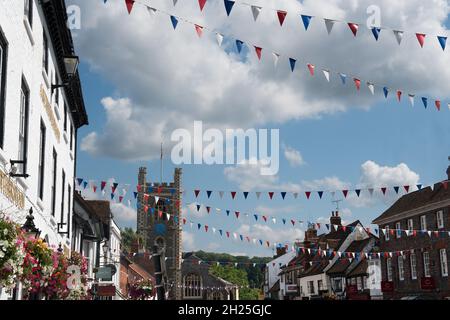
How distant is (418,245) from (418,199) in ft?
11.0

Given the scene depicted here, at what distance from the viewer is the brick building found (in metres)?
39.0

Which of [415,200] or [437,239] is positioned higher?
[415,200]

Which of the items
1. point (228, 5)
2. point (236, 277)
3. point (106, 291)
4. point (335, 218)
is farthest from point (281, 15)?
point (236, 277)

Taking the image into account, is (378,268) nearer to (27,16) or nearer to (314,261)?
(314,261)

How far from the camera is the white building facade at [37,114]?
10.9 metres

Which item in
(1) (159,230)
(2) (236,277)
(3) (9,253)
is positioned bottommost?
(3) (9,253)

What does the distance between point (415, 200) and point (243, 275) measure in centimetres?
8826

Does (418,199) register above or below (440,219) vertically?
above

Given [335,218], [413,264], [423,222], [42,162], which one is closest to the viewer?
[42,162]

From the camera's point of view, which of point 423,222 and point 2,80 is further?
point 423,222

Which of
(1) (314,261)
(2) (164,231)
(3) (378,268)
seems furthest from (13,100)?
(2) (164,231)

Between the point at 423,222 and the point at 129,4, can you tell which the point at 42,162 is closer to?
the point at 129,4

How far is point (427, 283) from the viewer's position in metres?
39.7
